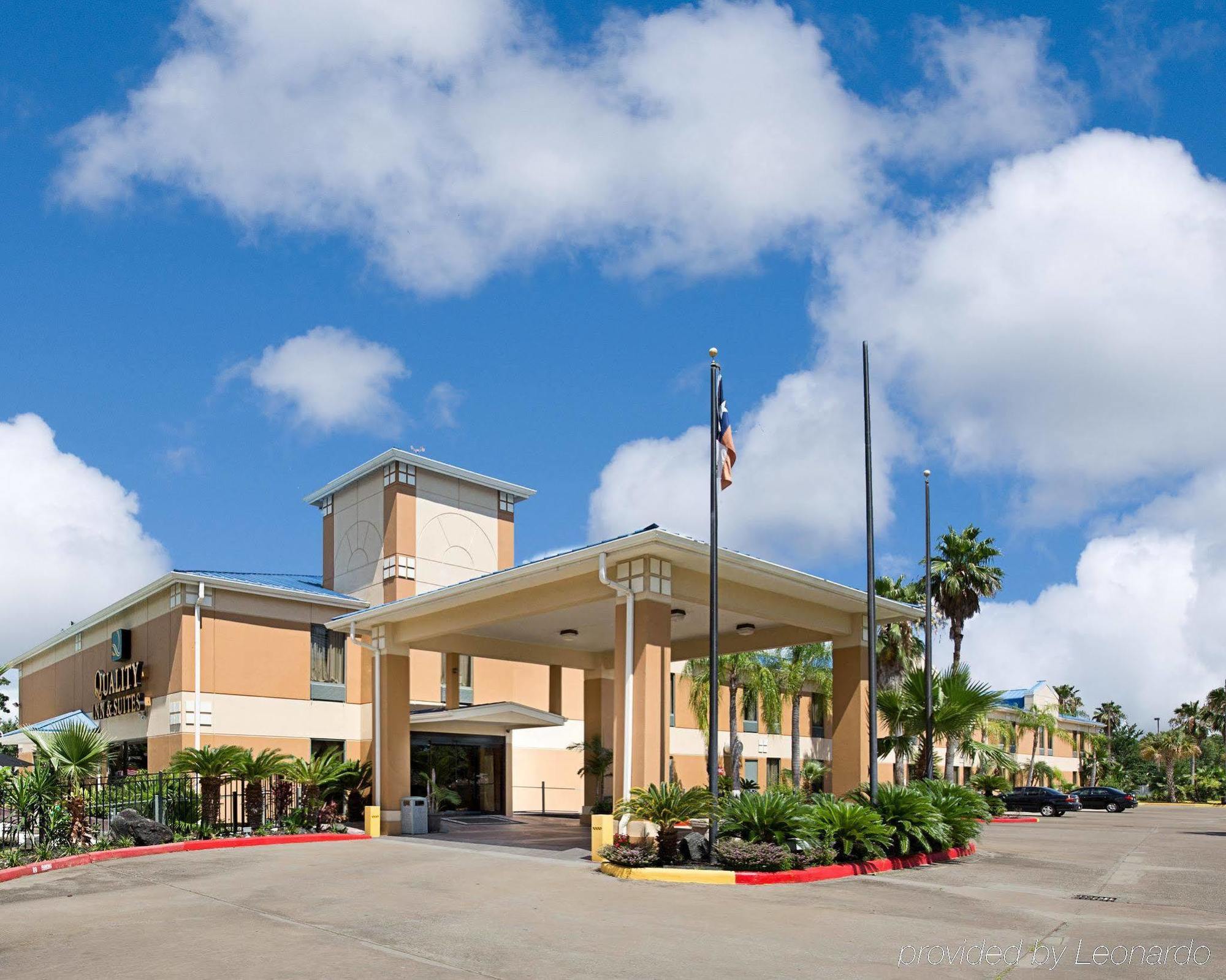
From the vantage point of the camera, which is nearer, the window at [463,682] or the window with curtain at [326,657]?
the window with curtain at [326,657]

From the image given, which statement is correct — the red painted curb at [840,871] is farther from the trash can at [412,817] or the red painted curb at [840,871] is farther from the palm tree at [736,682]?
the palm tree at [736,682]

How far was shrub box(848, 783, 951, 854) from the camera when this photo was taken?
18219 mm

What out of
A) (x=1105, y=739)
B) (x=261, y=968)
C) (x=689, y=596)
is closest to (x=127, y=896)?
(x=261, y=968)

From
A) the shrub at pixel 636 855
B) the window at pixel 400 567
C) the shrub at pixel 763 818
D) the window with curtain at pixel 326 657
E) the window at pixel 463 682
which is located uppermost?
the window at pixel 400 567

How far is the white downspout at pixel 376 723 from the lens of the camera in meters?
24.1

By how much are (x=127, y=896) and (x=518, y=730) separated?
25178 millimetres

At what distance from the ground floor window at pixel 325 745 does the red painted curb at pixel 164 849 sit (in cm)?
975

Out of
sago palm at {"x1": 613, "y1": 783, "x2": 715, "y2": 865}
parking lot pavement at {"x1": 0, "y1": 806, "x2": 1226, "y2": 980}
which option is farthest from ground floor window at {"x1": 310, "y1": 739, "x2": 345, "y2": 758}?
sago palm at {"x1": 613, "y1": 783, "x2": 715, "y2": 865}

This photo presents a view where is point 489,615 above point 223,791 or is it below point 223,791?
above

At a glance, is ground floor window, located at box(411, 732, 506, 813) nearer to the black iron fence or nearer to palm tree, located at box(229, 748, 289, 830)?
the black iron fence

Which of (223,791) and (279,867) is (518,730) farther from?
(279,867)

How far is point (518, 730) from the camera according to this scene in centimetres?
3941

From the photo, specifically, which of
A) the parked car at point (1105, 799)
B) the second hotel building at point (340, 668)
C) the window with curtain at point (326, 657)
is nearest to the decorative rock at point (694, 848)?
the second hotel building at point (340, 668)

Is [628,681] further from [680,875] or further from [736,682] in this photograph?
[736,682]
